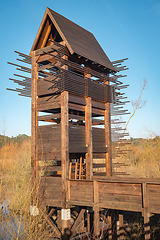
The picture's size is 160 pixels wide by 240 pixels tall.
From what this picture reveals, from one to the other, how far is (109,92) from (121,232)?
6.57 metres

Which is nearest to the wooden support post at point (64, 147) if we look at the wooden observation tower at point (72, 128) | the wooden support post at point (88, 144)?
the wooden observation tower at point (72, 128)

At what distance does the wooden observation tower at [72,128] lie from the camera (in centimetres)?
870

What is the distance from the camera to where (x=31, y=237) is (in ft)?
25.1

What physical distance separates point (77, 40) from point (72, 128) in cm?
419

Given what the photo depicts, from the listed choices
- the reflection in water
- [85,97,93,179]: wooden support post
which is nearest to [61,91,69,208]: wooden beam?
[85,97,93,179]: wooden support post

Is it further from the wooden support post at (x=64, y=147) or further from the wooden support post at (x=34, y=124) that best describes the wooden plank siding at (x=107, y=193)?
the wooden support post at (x=34, y=124)

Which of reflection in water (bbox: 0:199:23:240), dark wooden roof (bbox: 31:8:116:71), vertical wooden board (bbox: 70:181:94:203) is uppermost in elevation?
dark wooden roof (bbox: 31:8:116:71)

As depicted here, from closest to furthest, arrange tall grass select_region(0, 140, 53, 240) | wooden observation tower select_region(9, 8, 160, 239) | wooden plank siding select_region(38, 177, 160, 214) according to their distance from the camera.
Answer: tall grass select_region(0, 140, 53, 240) → wooden plank siding select_region(38, 177, 160, 214) → wooden observation tower select_region(9, 8, 160, 239)

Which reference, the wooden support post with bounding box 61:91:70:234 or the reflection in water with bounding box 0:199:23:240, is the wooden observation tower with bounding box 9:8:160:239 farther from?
the reflection in water with bounding box 0:199:23:240

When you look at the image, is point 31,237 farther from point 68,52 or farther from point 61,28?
point 61,28

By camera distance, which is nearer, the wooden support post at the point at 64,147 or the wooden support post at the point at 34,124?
the wooden support post at the point at 64,147

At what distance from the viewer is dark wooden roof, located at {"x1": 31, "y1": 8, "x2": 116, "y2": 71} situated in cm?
1053

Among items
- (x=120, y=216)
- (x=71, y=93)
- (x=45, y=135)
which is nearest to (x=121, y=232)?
(x=120, y=216)

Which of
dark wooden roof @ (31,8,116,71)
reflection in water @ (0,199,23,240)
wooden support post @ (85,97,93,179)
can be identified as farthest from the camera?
wooden support post @ (85,97,93,179)
